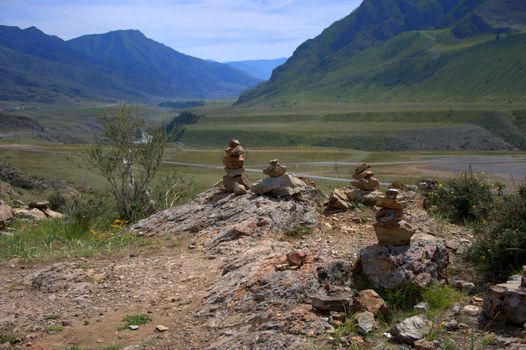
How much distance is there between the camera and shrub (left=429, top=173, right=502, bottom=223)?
11531 millimetres

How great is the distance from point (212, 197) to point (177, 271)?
4478 millimetres

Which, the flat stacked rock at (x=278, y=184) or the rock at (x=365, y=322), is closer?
the rock at (x=365, y=322)

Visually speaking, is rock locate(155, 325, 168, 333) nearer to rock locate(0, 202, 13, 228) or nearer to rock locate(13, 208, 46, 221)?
rock locate(0, 202, 13, 228)

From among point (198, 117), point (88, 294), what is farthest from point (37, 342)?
point (198, 117)

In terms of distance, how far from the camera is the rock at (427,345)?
5688mm

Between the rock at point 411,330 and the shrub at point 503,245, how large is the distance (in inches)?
83.5

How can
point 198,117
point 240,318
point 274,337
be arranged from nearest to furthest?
point 274,337 → point 240,318 → point 198,117

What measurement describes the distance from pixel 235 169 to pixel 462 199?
535cm

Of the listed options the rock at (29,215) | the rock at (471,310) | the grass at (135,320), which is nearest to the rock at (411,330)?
the rock at (471,310)

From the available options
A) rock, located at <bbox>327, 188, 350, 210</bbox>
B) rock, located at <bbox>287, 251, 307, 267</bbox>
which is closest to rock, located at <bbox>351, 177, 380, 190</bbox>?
rock, located at <bbox>327, 188, 350, 210</bbox>

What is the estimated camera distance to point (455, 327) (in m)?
6.27

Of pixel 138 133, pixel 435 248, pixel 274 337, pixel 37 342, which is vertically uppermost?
pixel 138 133

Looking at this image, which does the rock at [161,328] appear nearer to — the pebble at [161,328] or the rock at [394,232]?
the pebble at [161,328]

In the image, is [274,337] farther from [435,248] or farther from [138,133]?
[138,133]
